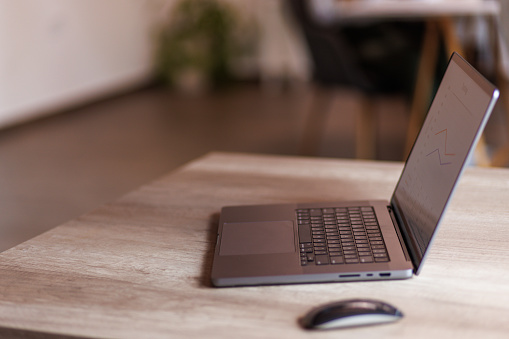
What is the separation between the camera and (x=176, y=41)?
5047mm

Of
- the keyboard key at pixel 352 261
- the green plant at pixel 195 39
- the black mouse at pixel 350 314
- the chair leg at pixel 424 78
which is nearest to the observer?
the black mouse at pixel 350 314

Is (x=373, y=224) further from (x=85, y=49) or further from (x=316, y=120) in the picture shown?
(x=85, y=49)

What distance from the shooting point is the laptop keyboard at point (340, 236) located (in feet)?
2.42

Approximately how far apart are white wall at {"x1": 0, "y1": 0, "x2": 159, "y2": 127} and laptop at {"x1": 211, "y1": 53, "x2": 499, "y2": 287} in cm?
338

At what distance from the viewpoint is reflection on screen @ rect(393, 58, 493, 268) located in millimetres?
674

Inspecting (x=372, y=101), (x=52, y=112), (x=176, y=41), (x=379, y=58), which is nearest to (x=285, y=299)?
(x=372, y=101)

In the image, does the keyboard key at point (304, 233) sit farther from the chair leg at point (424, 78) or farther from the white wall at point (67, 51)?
the white wall at point (67, 51)

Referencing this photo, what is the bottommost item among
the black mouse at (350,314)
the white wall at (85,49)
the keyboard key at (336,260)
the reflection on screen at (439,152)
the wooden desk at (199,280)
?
the white wall at (85,49)

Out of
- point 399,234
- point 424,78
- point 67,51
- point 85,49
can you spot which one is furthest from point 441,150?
point 85,49

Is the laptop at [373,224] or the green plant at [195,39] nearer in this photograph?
the laptop at [373,224]

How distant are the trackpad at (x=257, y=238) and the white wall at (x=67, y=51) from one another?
11.0ft

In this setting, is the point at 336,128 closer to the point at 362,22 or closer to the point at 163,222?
the point at 362,22

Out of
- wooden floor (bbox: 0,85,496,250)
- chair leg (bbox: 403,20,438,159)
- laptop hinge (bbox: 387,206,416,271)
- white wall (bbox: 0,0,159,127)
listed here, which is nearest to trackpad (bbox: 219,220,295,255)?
laptop hinge (bbox: 387,206,416,271)

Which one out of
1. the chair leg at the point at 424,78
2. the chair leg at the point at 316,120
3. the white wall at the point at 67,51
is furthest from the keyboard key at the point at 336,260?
the white wall at the point at 67,51
